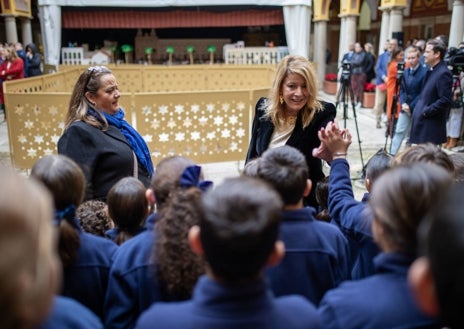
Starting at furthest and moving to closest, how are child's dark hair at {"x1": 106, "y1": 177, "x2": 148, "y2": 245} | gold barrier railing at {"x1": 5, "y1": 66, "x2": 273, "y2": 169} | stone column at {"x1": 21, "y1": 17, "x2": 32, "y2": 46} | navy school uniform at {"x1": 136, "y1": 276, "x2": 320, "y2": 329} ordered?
stone column at {"x1": 21, "y1": 17, "x2": 32, "y2": 46}, gold barrier railing at {"x1": 5, "y1": 66, "x2": 273, "y2": 169}, child's dark hair at {"x1": 106, "y1": 177, "x2": 148, "y2": 245}, navy school uniform at {"x1": 136, "y1": 276, "x2": 320, "y2": 329}

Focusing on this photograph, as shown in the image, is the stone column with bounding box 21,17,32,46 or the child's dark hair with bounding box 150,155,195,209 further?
the stone column with bounding box 21,17,32,46

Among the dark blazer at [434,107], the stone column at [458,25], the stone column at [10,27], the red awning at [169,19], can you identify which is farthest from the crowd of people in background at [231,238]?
the stone column at [10,27]

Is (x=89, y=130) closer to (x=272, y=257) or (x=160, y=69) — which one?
(x=272, y=257)

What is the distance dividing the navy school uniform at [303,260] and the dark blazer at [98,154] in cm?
122

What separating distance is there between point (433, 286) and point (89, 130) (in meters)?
1.89

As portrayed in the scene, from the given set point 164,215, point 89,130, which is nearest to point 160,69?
point 89,130

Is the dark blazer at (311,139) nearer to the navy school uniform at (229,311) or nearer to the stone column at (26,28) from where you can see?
the navy school uniform at (229,311)

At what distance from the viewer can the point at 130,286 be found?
1.30 meters

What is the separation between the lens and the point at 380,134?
740 centimetres

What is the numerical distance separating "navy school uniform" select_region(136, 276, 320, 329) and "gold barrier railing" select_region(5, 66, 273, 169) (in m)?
4.05

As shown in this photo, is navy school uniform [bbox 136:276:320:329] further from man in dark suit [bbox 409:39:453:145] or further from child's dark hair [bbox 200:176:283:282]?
man in dark suit [bbox 409:39:453:145]

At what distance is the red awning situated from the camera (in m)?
12.4

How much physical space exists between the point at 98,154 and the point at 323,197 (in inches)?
47.0

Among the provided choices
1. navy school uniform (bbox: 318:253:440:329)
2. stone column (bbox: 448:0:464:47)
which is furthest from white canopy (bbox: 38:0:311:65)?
navy school uniform (bbox: 318:253:440:329)
